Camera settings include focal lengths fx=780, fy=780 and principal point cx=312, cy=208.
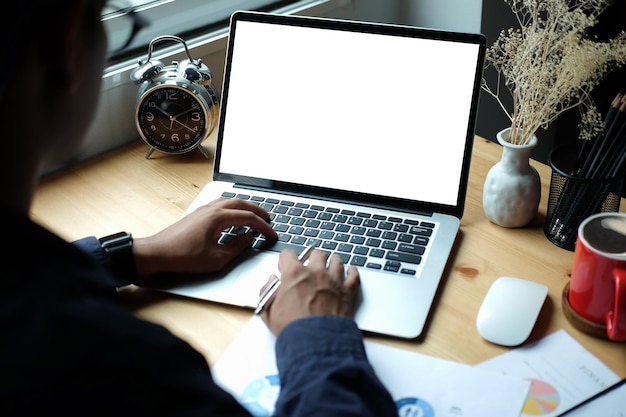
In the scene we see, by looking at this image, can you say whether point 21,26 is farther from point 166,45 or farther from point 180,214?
point 166,45

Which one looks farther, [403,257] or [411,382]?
[403,257]

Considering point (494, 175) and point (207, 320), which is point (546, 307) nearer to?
point (494, 175)

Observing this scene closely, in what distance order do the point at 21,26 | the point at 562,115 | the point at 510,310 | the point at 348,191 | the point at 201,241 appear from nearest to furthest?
1. the point at 21,26
2. the point at 510,310
3. the point at 201,241
4. the point at 348,191
5. the point at 562,115

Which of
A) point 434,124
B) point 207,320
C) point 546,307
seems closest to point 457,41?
point 434,124

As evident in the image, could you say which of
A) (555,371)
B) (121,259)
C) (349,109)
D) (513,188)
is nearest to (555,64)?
(513,188)

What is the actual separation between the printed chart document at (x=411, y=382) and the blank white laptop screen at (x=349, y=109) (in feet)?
1.03

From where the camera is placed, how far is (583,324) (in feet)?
3.13

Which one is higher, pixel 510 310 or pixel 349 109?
pixel 349 109

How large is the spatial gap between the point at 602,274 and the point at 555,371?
0.13 meters

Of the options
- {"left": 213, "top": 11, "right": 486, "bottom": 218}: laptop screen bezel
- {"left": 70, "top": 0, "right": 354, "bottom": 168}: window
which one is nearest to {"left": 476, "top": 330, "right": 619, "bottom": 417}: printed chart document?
{"left": 213, "top": 11, "right": 486, "bottom": 218}: laptop screen bezel

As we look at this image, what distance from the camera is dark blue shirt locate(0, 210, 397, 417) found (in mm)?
530

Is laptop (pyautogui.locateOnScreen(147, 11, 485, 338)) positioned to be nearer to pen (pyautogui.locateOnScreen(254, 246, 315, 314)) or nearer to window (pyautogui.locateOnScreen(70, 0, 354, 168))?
Result: pen (pyautogui.locateOnScreen(254, 246, 315, 314))

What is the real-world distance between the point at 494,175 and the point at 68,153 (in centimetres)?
65

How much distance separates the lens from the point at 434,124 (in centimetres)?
115
